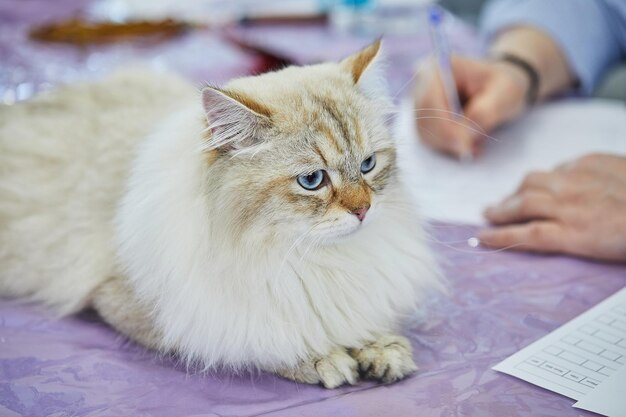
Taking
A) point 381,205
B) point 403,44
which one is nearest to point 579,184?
point 381,205

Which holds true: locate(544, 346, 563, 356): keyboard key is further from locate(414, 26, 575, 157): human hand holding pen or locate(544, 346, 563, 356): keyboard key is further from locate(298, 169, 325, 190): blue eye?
locate(414, 26, 575, 157): human hand holding pen

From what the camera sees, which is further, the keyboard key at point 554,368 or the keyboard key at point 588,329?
the keyboard key at point 588,329

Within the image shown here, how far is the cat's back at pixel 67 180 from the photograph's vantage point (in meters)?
1.28

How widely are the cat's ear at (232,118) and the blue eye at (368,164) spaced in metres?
0.18

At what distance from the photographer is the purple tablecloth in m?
0.96

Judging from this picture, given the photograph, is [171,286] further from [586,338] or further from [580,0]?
[580,0]

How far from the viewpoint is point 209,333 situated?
3.43ft

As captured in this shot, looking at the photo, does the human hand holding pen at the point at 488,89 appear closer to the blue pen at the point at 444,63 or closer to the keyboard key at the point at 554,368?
the blue pen at the point at 444,63

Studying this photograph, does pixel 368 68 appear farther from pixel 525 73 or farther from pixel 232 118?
pixel 525 73

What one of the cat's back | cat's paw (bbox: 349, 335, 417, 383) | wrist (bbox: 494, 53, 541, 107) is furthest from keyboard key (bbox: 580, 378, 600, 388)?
wrist (bbox: 494, 53, 541, 107)

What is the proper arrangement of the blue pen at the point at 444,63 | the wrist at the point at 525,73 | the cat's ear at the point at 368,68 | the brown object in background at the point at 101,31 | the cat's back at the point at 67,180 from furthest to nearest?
the brown object in background at the point at 101,31, the wrist at the point at 525,73, the blue pen at the point at 444,63, the cat's back at the point at 67,180, the cat's ear at the point at 368,68

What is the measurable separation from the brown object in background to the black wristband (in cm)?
160

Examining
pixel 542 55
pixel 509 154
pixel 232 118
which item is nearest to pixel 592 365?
pixel 232 118

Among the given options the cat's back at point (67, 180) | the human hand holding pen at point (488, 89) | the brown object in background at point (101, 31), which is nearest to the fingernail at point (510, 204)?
the human hand holding pen at point (488, 89)
